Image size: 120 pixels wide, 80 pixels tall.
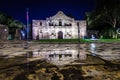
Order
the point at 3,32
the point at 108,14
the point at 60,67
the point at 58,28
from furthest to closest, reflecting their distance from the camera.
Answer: the point at 58,28
the point at 108,14
the point at 3,32
the point at 60,67

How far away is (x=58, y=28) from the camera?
209 feet

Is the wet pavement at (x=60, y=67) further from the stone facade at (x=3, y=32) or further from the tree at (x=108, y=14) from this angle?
the stone facade at (x=3, y=32)

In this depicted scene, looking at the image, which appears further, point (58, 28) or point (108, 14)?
point (58, 28)

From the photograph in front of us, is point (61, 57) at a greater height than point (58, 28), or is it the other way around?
point (58, 28)

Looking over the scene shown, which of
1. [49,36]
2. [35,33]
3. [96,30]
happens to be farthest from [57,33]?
[96,30]

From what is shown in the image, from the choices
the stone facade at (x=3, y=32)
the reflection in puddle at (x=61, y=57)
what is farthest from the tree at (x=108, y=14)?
the reflection in puddle at (x=61, y=57)

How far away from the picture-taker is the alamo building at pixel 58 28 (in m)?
62.8

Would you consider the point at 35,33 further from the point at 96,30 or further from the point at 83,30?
the point at 96,30

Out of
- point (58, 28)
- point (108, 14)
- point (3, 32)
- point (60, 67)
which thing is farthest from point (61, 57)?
point (58, 28)

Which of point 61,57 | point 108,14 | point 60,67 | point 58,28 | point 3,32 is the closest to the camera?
point 60,67

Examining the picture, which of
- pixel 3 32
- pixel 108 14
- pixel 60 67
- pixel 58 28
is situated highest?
pixel 108 14

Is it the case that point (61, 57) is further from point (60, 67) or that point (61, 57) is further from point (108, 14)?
point (108, 14)

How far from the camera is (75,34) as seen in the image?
212ft

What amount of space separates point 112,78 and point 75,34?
192 ft
